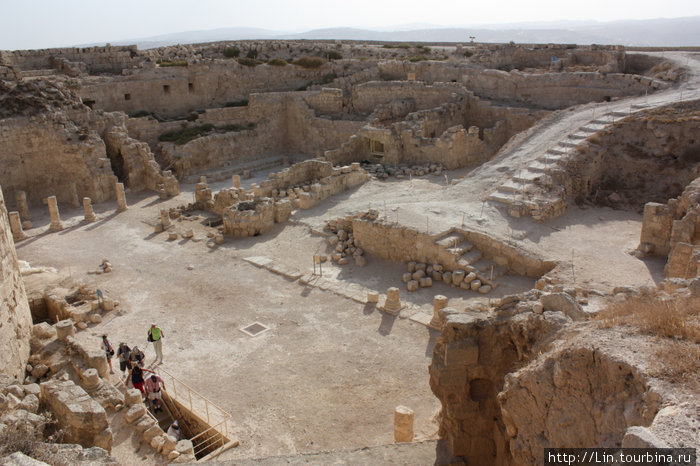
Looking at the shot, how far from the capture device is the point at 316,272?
53.3 feet

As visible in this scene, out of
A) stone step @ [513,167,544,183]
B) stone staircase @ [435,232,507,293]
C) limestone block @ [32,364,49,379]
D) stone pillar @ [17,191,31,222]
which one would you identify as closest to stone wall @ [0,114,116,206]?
stone pillar @ [17,191,31,222]

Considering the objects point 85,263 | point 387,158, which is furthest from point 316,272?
point 387,158

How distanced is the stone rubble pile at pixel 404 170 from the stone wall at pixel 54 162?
38.2ft

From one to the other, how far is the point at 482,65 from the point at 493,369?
26108 millimetres

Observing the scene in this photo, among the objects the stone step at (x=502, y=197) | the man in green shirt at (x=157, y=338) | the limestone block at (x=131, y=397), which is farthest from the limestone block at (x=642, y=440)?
the stone step at (x=502, y=197)

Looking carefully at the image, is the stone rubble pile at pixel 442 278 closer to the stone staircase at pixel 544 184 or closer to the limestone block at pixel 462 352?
the stone staircase at pixel 544 184

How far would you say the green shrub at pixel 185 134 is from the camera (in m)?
28.2

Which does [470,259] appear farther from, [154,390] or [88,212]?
[88,212]

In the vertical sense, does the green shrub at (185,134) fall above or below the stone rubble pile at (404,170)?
above

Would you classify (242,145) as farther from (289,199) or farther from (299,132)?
(289,199)

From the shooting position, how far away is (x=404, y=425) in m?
9.05

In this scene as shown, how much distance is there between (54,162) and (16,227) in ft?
18.0

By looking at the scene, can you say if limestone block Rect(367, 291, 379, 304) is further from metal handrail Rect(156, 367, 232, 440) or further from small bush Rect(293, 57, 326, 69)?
small bush Rect(293, 57, 326, 69)

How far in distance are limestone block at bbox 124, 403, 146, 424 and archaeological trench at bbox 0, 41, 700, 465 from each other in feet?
0.07
